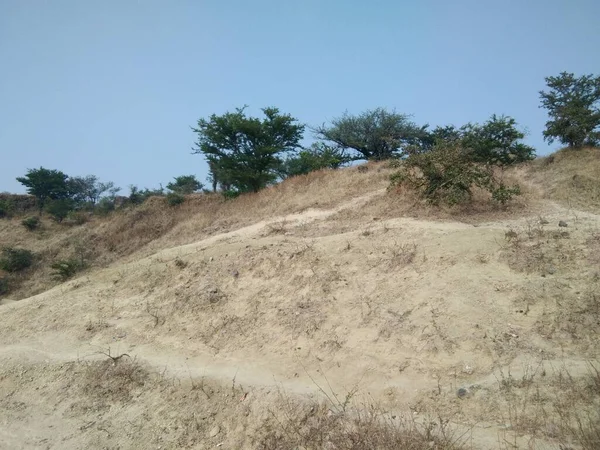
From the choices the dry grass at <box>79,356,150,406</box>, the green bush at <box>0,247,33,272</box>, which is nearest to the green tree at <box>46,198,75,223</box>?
the green bush at <box>0,247,33,272</box>

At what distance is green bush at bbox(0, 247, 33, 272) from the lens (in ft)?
68.3

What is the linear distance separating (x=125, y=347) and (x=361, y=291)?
4842mm

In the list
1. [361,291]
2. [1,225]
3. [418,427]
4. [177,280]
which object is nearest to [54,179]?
[1,225]

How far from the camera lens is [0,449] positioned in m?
7.19

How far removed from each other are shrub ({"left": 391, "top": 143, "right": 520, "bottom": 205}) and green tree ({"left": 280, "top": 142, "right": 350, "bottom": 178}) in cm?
1465

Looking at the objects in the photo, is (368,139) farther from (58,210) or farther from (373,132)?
(58,210)

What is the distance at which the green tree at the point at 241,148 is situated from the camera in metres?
24.2

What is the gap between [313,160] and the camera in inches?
1089

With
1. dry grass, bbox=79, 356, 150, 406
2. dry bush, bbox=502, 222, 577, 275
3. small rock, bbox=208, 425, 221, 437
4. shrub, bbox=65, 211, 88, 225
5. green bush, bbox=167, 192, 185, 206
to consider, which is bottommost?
small rock, bbox=208, 425, 221, 437

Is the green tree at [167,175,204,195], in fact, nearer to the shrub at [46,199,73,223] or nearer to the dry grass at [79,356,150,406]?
the shrub at [46,199,73,223]

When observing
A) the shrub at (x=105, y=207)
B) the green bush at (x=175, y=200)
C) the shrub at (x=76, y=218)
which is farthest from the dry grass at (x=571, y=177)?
the shrub at (x=76, y=218)

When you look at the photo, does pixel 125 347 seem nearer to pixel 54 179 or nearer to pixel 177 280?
pixel 177 280

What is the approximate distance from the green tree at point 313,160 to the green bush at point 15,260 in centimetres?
1457

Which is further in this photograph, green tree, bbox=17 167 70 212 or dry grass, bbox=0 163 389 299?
green tree, bbox=17 167 70 212
